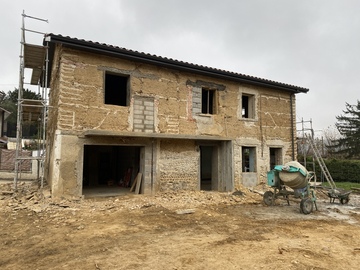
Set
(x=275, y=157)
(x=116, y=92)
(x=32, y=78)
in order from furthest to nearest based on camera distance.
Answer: (x=116, y=92), (x=275, y=157), (x=32, y=78)

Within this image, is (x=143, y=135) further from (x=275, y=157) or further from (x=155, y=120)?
(x=275, y=157)

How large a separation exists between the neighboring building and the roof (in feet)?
0.12

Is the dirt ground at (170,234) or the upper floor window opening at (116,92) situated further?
the upper floor window opening at (116,92)

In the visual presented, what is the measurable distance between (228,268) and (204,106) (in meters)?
10.7

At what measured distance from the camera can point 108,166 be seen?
1545cm

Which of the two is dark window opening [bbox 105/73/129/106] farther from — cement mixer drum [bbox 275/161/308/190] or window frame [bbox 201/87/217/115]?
cement mixer drum [bbox 275/161/308/190]

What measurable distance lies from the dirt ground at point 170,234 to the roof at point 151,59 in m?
5.31

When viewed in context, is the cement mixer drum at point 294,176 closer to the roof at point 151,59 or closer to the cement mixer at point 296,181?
the cement mixer at point 296,181

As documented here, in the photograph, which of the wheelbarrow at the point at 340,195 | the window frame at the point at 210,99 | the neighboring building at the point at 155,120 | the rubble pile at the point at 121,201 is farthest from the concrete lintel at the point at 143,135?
the wheelbarrow at the point at 340,195

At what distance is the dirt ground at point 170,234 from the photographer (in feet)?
14.7

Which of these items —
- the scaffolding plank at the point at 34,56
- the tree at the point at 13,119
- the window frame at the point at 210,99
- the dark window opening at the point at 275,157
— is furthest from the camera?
the tree at the point at 13,119

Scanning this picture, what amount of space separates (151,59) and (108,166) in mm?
7623

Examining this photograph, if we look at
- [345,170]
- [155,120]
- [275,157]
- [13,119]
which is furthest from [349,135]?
[13,119]

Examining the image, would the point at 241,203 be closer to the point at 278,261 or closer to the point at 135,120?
the point at 135,120
